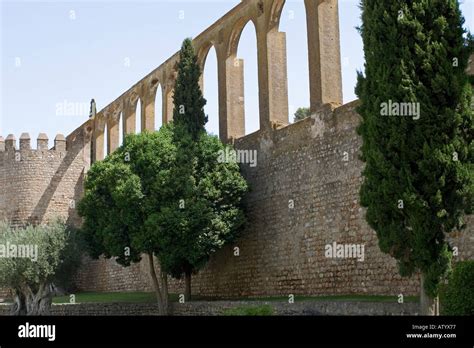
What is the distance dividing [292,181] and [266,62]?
4.71 m

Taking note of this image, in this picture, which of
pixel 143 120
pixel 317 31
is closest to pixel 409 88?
pixel 317 31

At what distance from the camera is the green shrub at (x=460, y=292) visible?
1116cm

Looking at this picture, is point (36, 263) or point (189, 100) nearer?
point (189, 100)

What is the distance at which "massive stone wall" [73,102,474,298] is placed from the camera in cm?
1689

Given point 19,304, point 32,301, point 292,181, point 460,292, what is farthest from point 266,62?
point 460,292

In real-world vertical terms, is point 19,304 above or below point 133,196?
below

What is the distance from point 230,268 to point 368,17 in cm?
1126

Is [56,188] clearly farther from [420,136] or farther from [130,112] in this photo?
[420,136]

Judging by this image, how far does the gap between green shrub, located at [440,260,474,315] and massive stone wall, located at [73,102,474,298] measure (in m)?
2.55

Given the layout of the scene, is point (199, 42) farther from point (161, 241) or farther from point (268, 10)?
point (161, 241)

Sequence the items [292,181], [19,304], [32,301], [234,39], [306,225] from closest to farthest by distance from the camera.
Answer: [306,225] < [292,181] < [32,301] < [19,304] < [234,39]

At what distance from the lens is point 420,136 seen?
39.4ft

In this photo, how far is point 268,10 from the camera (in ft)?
74.2

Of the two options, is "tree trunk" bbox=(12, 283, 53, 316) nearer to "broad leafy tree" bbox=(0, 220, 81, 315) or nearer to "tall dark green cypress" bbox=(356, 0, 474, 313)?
"broad leafy tree" bbox=(0, 220, 81, 315)
